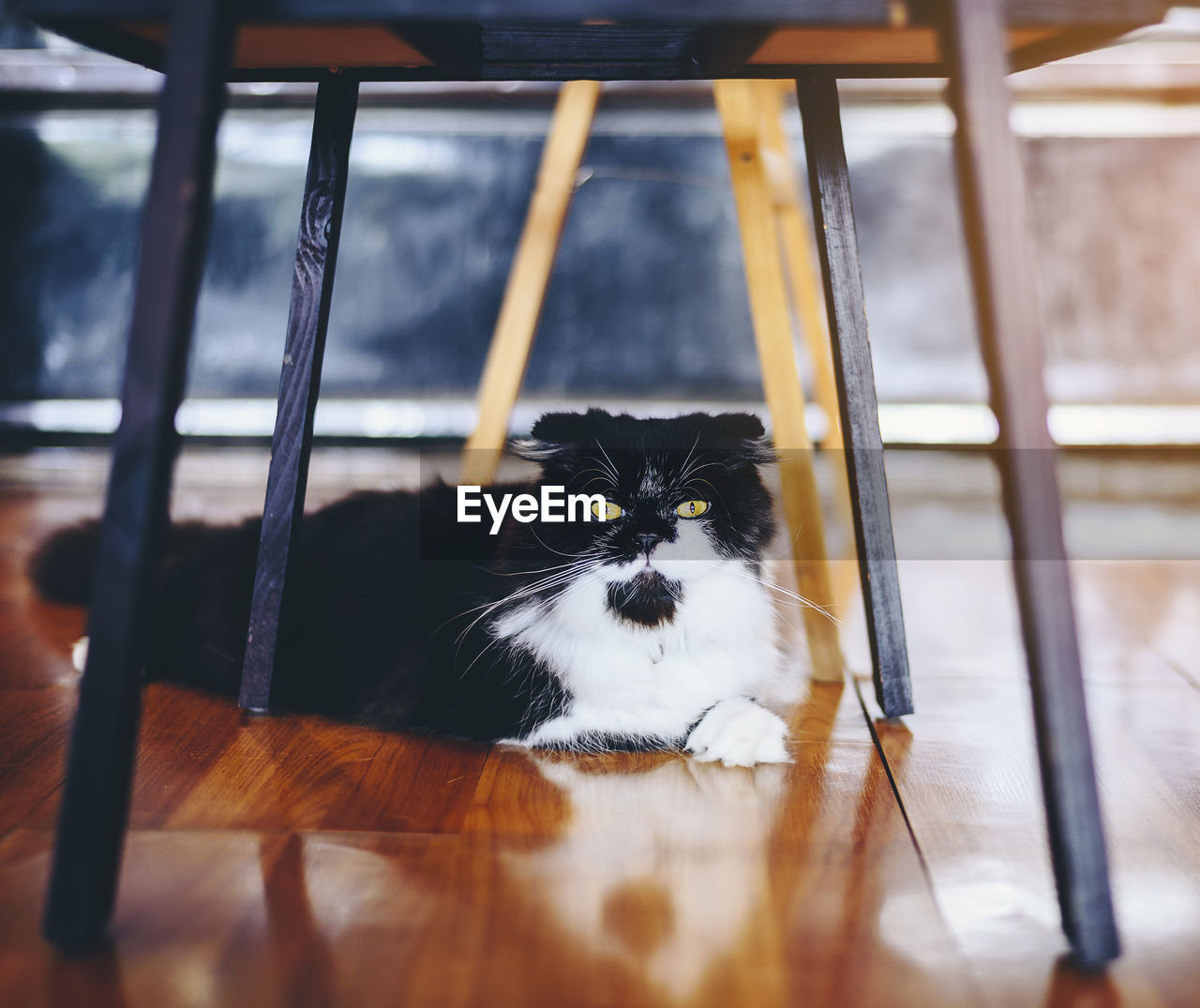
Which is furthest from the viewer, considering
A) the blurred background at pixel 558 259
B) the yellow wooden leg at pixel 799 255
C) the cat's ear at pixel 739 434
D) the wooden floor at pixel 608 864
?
the blurred background at pixel 558 259

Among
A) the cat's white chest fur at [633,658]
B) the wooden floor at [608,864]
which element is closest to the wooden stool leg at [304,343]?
the wooden floor at [608,864]

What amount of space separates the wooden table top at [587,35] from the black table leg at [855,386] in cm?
9

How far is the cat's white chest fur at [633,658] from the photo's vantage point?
3.35 feet

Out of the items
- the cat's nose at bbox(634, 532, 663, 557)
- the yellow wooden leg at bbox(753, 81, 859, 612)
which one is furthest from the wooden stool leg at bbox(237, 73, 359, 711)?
the yellow wooden leg at bbox(753, 81, 859, 612)

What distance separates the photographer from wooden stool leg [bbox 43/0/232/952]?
61 cm

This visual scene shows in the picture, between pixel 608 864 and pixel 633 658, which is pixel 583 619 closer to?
pixel 633 658

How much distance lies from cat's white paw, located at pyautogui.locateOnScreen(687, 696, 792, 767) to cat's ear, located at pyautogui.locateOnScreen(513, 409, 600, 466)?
1.20 feet

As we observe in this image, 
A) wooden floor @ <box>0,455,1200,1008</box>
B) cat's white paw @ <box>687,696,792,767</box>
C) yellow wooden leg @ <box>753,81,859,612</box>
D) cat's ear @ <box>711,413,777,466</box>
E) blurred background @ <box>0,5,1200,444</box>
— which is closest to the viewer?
wooden floor @ <box>0,455,1200,1008</box>

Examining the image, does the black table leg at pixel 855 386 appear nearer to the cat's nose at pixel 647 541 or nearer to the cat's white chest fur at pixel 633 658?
the cat's white chest fur at pixel 633 658

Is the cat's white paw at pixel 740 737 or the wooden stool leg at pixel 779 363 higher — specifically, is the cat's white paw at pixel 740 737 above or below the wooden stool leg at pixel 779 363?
below

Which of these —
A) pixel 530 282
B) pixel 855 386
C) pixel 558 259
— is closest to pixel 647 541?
pixel 855 386

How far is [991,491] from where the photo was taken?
247cm

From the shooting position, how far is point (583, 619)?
103cm

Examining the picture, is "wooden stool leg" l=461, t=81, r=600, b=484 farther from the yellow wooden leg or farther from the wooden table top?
the wooden table top
